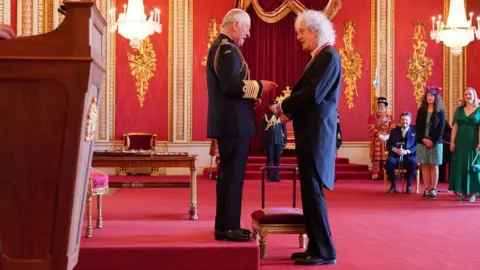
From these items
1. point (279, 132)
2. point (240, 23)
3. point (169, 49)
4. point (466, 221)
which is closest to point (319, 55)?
point (240, 23)

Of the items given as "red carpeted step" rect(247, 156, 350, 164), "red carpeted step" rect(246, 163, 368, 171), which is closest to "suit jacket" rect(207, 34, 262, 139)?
"red carpeted step" rect(246, 163, 368, 171)

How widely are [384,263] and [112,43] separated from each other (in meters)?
9.40

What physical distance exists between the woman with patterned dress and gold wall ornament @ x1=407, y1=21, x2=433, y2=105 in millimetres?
4829

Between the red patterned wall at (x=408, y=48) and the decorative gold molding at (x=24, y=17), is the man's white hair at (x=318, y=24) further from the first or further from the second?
the red patterned wall at (x=408, y=48)

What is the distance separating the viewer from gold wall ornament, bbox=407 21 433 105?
506 inches

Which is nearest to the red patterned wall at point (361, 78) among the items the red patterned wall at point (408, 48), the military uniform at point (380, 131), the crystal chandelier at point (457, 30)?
the red patterned wall at point (408, 48)

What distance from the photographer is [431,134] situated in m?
8.02

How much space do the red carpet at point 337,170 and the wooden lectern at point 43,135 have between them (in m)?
9.01

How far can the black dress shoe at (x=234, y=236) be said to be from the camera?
3.65m

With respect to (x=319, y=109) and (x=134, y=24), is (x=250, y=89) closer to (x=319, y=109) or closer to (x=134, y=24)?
(x=319, y=109)

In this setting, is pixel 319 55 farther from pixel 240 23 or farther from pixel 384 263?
pixel 384 263

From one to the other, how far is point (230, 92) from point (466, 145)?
487 cm

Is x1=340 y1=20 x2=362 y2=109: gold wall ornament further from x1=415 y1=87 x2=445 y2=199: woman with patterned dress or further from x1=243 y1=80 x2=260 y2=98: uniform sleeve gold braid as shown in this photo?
x1=243 y1=80 x2=260 y2=98: uniform sleeve gold braid

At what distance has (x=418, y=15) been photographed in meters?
12.9
